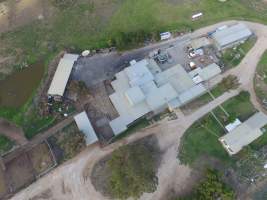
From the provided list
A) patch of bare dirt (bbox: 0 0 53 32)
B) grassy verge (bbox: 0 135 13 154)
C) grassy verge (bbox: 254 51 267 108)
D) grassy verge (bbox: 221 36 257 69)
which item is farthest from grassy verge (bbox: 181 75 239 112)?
patch of bare dirt (bbox: 0 0 53 32)

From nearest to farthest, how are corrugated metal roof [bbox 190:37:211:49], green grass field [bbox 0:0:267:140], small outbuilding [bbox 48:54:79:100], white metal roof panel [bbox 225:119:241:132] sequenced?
white metal roof panel [bbox 225:119:241:132], small outbuilding [bbox 48:54:79:100], corrugated metal roof [bbox 190:37:211:49], green grass field [bbox 0:0:267:140]

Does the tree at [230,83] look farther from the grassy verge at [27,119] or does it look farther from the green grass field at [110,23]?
the grassy verge at [27,119]

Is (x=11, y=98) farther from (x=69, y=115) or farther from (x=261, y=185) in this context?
(x=261, y=185)

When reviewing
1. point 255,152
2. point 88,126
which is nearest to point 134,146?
point 88,126

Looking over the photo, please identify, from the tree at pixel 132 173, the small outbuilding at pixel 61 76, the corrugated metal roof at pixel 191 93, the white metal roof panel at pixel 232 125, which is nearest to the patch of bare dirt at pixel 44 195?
the tree at pixel 132 173

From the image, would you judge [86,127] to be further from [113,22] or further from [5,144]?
[113,22]

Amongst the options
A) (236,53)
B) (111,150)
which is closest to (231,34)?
(236,53)

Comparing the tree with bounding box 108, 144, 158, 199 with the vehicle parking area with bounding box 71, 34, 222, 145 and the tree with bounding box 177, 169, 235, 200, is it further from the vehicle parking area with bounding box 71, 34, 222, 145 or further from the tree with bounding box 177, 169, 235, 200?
the vehicle parking area with bounding box 71, 34, 222, 145
